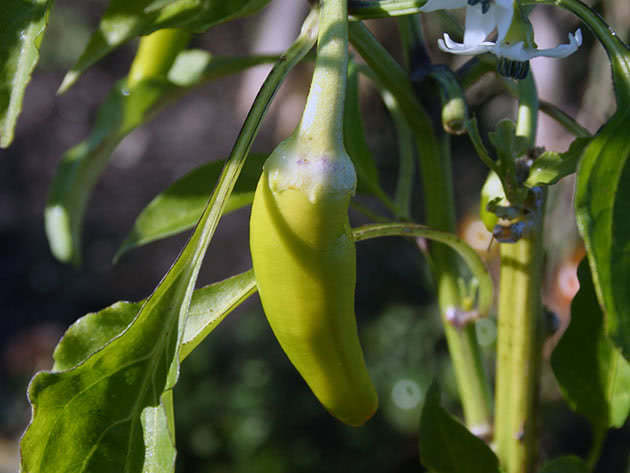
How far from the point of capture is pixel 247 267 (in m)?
2.71

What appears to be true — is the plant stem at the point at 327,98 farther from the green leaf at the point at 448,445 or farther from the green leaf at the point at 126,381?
the green leaf at the point at 448,445

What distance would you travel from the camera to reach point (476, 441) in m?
0.41

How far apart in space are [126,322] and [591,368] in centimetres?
28

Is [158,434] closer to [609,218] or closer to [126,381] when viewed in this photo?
[126,381]

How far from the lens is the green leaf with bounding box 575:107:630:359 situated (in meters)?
0.26

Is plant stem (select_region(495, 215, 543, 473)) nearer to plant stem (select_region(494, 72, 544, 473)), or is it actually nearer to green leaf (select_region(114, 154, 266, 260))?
plant stem (select_region(494, 72, 544, 473))

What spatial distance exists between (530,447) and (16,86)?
36 centimetres

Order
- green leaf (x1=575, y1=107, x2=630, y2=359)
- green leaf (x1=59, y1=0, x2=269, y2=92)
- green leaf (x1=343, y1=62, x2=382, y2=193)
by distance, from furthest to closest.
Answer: green leaf (x1=343, y1=62, x2=382, y2=193)
green leaf (x1=59, y1=0, x2=269, y2=92)
green leaf (x1=575, y1=107, x2=630, y2=359)

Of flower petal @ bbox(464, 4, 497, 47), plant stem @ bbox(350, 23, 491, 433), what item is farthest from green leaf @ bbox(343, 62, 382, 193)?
flower petal @ bbox(464, 4, 497, 47)

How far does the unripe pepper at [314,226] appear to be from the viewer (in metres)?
0.28

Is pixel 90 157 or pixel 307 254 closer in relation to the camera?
pixel 307 254

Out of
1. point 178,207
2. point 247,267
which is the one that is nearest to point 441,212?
point 178,207

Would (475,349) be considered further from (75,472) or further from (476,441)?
(75,472)

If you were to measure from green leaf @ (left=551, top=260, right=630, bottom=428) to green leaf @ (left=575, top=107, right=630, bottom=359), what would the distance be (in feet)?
0.40
